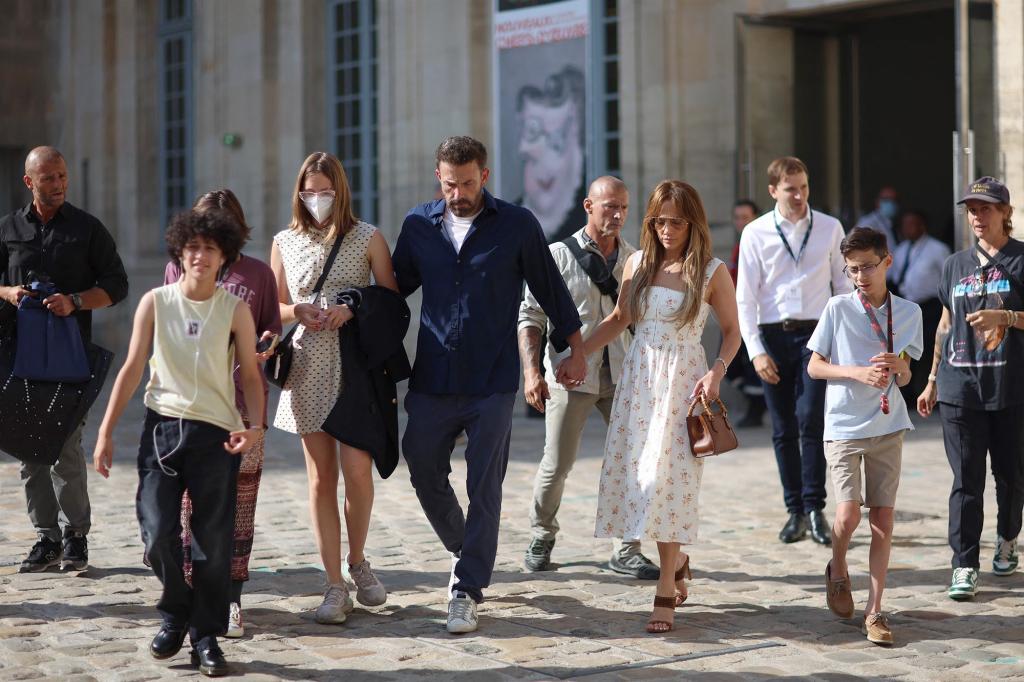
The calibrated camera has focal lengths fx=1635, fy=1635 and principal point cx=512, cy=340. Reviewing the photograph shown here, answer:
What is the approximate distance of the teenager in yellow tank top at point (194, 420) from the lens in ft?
17.9

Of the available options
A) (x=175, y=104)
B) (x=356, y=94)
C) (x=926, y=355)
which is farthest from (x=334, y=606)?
(x=175, y=104)

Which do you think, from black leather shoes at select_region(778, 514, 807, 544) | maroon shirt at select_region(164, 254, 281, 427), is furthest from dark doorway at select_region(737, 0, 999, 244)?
maroon shirt at select_region(164, 254, 281, 427)

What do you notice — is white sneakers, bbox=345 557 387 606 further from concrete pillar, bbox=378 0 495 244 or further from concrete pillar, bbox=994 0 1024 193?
concrete pillar, bbox=378 0 495 244

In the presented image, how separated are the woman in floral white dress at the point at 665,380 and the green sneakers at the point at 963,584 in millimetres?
1146

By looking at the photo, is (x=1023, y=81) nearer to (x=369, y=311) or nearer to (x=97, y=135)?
(x=369, y=311)

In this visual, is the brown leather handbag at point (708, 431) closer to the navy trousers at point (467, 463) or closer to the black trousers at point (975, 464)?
the navy trousers at point (467, 463)

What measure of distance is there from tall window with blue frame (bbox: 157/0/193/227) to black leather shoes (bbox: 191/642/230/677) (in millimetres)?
16522

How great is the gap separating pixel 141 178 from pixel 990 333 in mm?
17390

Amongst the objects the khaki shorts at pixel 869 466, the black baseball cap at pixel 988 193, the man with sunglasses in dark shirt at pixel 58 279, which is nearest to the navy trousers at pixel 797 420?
the black baseball cap at pixel 988 193

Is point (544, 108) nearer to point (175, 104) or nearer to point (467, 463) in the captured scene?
point (175, 104)

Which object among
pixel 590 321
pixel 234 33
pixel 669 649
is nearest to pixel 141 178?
pixel 234 33

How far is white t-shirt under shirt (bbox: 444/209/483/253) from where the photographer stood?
6.29 meters

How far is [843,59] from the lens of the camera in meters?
14.9

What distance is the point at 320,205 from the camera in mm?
6250
